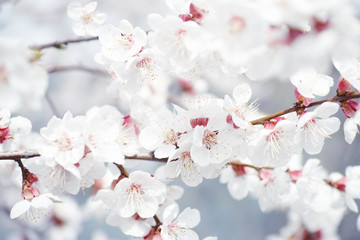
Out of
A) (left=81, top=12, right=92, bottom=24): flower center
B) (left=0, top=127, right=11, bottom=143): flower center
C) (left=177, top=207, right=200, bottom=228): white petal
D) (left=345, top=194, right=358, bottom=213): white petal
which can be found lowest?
(left=177, top=207, right=200, bottom=228): white petal

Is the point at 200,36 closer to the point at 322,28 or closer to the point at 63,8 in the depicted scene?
the point at 322,28

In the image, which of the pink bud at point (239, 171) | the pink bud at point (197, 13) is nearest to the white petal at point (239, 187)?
the pink bud at point (239, 171)

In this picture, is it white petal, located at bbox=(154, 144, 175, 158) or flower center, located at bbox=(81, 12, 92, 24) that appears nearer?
white petal, located at bbox=(154, 144, 175, 158)

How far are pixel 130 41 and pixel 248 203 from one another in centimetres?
237

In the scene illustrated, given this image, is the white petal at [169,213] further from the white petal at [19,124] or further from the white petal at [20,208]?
the white petal at [19,124]

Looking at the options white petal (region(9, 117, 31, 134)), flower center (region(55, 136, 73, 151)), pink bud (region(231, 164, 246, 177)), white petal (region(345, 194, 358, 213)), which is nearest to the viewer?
flower center (region(55, 136, 73, 151))

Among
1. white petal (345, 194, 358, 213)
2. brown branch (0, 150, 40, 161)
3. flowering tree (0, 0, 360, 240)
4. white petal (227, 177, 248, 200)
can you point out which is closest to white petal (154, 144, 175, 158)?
flowering tree (0, 0, 360, 240)

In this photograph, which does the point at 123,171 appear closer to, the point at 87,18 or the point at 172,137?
the point at 172,137

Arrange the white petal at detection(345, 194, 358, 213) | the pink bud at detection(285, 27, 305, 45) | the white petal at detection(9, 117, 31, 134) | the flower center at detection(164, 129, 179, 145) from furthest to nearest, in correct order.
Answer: the white petal at detection(345, 194, 358, 213) < the white petal at detection(9, 117, 31, 134) < the flower center at detection(164, 129, 179, 145) < the pink bud at detection(285, 27, 305, 45)

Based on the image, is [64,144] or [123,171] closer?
[64,144]

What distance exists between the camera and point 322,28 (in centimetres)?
63

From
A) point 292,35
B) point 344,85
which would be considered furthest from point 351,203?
point 292,35

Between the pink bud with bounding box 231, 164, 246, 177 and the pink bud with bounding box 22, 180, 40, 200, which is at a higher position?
the pink bud with bounding box 22, 180, 40, 200

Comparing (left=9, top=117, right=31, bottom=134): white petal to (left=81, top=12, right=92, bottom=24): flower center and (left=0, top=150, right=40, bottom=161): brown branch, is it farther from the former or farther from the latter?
(left=81, top=12, right=92, bottom=24): flower center
